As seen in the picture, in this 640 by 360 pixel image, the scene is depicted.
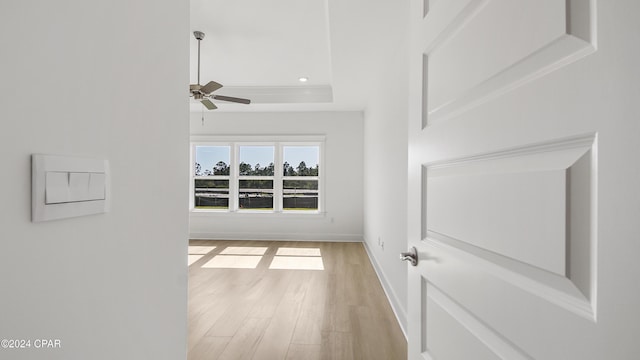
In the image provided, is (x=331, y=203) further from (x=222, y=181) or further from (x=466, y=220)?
(x=466, y=220)

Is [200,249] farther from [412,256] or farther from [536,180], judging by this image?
[536,180]

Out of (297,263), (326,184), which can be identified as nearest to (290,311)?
(297,263)

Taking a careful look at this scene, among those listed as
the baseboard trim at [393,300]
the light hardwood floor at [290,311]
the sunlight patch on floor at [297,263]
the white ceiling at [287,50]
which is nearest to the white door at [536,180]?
the light hardwood floor at [290,311]

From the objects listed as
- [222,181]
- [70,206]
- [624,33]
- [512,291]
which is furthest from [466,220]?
[222,181]

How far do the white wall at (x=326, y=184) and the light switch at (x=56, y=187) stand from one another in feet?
19.0

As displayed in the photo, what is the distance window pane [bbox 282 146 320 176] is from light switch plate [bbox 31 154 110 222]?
19.0ft

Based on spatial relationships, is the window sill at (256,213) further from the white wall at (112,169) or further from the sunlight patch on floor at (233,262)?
the white wall at (112,169)

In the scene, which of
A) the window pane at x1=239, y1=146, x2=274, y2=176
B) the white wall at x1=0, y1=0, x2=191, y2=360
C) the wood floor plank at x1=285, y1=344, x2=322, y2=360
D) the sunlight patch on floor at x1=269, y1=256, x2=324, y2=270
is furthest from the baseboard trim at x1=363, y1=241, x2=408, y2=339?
the window pane at x1=239, y1=146, x2=274, y2=176

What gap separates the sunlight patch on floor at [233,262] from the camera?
436cm

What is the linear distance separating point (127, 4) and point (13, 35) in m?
0.30

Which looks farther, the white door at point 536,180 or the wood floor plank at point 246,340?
the wood floor plank at point 246,340

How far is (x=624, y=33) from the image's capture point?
42cm

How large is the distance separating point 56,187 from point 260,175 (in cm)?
600

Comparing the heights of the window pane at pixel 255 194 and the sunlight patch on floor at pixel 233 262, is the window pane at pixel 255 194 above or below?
above
